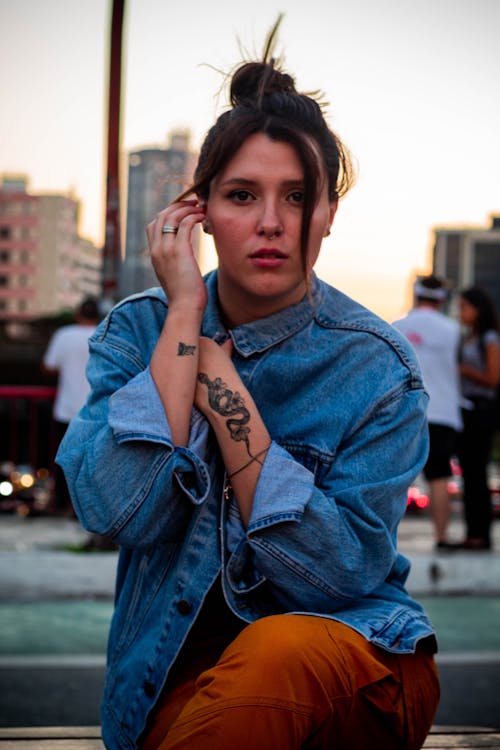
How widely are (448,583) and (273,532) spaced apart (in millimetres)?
4680

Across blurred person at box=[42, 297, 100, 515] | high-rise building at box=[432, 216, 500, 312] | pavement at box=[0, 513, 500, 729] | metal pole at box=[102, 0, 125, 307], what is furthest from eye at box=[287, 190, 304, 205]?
high-rise building at box=[432, 216, 500, 312]

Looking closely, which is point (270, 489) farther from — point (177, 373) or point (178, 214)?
point (178, 214)

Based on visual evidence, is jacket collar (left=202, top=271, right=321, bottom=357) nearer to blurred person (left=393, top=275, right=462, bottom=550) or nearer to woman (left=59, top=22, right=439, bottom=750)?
woman (left=59, top=22, right=439, bottom=750)

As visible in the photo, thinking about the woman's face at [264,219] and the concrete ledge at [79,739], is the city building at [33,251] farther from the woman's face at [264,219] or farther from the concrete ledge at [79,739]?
the woman's face at [264,219]

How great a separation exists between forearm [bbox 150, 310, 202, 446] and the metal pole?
5.03m

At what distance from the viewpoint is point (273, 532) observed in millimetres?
1878

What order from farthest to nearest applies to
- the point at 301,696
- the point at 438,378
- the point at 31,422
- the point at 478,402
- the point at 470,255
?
the point at 470,255, the point at 31,422, the point at 478,402, the point at 438,378, the point at 301,696

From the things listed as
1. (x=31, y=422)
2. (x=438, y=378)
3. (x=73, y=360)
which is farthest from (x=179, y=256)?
(x=31, y=422)

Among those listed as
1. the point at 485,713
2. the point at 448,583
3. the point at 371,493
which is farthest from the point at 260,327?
the point at 448,583

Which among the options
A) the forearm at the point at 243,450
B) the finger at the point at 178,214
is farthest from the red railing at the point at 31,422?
the forearm at the point at 243,450

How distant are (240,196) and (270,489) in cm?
58

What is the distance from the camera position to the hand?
211 centimetres

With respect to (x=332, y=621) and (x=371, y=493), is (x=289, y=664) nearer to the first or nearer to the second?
(x=332, y=621)

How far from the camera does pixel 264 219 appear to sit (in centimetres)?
204
